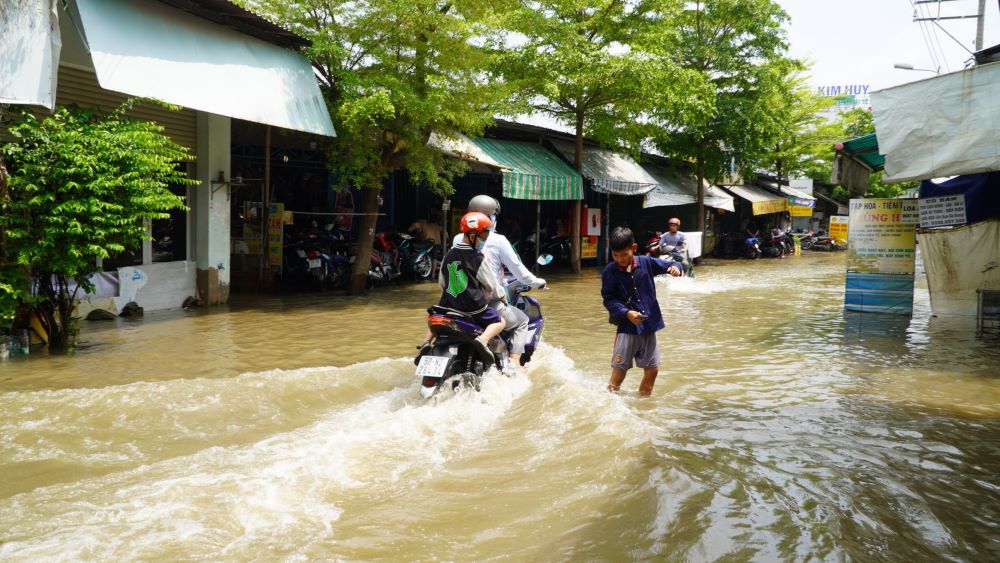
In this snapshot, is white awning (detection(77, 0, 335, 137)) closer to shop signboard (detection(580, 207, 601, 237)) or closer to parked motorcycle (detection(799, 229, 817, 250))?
shop signboard (detection(580, 207, 601, 237))

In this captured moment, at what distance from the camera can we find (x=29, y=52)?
7.27 metres

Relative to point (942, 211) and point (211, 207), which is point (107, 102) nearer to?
point (211, 207)

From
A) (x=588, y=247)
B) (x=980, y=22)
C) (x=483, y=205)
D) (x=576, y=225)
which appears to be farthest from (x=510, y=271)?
(x=980, y=22)

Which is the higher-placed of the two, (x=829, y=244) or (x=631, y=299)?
(x=829, y=244)

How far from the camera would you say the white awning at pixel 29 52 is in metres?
7.11

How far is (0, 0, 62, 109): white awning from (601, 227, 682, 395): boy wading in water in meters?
5.68

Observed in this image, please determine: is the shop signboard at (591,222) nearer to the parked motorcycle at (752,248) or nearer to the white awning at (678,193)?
the white awning at (678,193)

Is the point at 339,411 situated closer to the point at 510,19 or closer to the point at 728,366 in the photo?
the point at 728,366

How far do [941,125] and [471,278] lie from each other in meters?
6.21

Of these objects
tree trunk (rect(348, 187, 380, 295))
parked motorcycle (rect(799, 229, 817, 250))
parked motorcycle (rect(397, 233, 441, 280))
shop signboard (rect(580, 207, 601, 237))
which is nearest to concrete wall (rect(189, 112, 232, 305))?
tree trunk (rect(348, 187, 380, 295))

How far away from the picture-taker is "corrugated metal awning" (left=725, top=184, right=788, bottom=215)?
31453 mm

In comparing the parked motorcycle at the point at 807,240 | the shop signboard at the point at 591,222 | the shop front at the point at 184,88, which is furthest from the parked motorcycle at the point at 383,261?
the parked motorcycle at the point at 807,240

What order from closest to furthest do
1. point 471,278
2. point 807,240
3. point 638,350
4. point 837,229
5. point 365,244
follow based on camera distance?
point 471,278, point 638,350, point 365,244, point 837,229, point 807,240

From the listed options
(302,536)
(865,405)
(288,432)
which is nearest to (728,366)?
(865,405)
